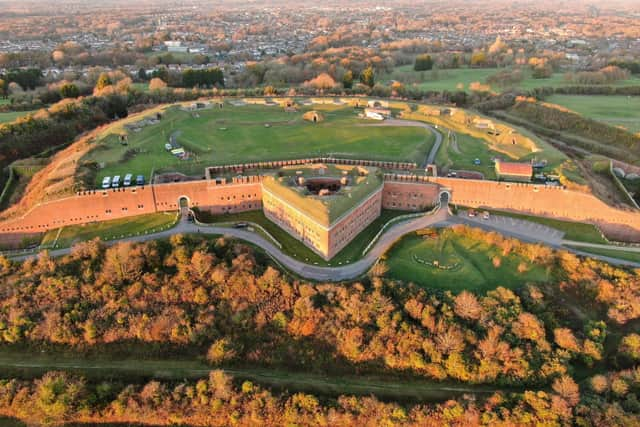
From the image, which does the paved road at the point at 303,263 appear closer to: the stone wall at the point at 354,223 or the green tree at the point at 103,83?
the stone wall at the point at 354,223

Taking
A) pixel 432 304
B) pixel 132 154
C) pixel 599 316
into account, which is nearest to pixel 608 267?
pixel 599 316

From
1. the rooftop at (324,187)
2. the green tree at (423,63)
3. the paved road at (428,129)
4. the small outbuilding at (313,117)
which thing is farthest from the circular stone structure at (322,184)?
the green tree at (423,63)

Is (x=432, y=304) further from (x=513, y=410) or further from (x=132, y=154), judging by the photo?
(x=132, y=154)

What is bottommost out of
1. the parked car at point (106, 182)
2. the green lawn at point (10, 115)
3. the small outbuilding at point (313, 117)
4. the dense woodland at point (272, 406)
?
the dense woodland at point (272, 406)

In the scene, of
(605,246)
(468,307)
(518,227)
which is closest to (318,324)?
(468,307)

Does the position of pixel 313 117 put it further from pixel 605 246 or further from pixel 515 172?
pixel 605 246

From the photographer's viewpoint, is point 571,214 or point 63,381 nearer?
point 63,381

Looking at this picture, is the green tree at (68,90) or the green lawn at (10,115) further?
the green tree at (68,90)
